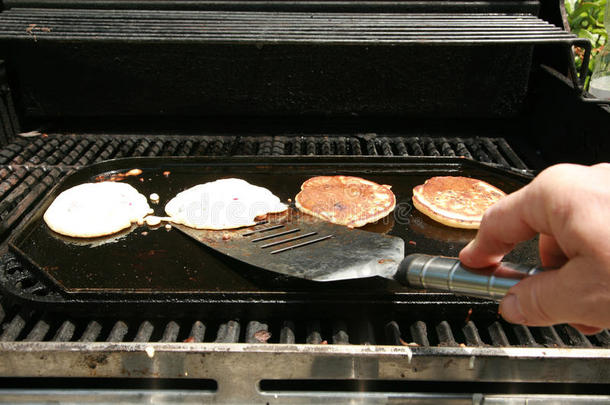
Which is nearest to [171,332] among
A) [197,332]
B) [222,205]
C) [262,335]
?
[197,332]

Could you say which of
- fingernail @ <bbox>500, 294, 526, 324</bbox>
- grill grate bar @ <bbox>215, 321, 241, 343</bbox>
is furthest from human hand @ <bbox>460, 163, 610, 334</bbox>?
grill grate bar @ <bbox>215, 321, 241, 343</bbox>

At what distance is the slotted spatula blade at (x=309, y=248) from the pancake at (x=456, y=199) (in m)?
0.40

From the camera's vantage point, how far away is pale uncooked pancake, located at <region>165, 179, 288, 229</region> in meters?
2.16

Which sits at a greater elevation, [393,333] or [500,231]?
[500,231]

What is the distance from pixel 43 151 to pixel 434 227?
6.78ft

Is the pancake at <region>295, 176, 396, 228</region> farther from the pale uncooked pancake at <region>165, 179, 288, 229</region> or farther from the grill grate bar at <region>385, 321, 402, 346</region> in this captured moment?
the grill grate bar at <region>385, 321, 402, 346</region>

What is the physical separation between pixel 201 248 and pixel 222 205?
0.25 meters

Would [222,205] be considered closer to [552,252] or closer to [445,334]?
[445,334]

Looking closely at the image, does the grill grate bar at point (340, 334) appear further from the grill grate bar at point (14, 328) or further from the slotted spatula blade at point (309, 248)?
the grill grate bar at point (14, 328)

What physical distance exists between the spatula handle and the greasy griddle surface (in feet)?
1.06

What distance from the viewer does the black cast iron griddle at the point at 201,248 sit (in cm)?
172

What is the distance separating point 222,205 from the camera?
2240 mm

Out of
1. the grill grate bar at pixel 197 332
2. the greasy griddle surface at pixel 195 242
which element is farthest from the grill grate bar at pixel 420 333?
the grill grate bar at pixel 197 332

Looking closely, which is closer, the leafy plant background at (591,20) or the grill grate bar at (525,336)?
the grill grate bar at (525,336)
